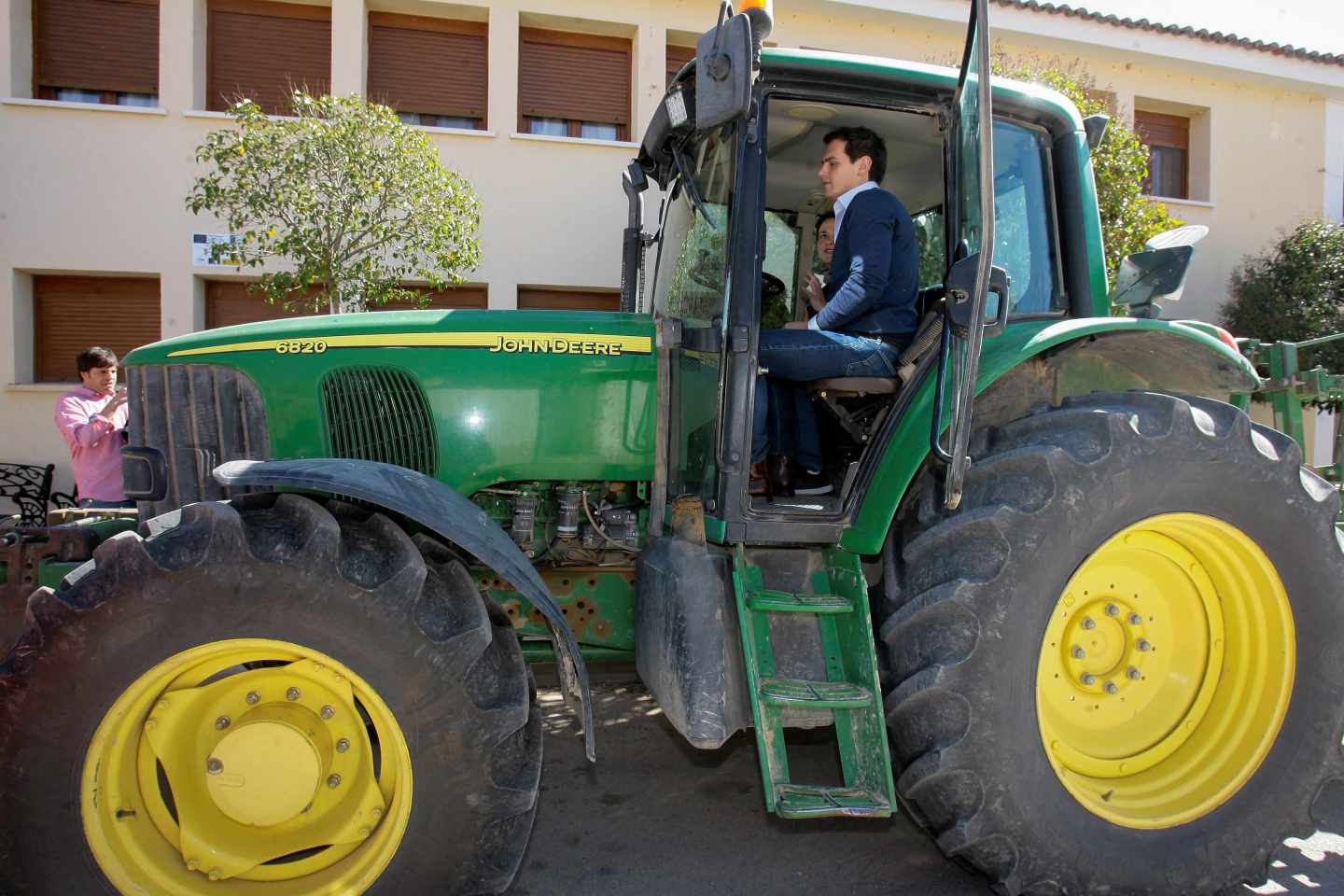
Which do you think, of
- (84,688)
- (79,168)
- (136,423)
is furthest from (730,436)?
(79,168)

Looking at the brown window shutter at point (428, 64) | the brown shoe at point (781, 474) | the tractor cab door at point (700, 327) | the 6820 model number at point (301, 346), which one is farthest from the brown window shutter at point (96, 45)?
the brown shoe at point (781, 474)

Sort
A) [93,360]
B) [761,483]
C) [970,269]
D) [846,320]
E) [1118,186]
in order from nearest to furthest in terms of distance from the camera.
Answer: [970,269]
[846,320]
[761,483]
[93,360]
[1118,186]

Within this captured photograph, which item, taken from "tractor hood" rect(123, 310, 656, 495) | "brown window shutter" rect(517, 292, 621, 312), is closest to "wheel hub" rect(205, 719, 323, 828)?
"tractor hood" rect(123, 310, 656, 495)

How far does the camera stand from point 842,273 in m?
2.93

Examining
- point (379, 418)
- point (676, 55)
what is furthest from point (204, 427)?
point (676, 55)

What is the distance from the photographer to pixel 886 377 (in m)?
2.87

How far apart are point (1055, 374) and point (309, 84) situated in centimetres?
936

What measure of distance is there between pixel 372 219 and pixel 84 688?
600 centimetres

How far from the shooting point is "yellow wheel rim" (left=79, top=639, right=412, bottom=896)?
86.4 inches

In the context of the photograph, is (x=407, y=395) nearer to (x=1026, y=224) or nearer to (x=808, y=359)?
(x=808, y=359)

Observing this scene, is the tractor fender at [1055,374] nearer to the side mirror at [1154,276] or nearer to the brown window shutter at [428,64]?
the side mirror at [1154,276]

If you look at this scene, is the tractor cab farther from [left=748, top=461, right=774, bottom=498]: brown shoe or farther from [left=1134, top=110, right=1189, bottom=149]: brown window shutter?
[left=1134, top=110, right=1189, bottom=149]: brown window shutter

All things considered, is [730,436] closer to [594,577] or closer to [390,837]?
[594,577]

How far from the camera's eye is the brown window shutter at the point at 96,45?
9.56 meters
